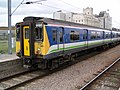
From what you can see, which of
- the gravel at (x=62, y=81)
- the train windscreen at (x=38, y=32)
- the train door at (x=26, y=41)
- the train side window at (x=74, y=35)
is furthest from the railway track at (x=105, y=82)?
the train door at (x=26, y=41)

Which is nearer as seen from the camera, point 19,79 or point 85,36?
point 19,79

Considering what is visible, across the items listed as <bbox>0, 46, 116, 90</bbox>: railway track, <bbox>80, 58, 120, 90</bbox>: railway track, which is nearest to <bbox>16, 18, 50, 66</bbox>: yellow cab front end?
<bbox>0, 46, 116, 90</bbox>: railway track

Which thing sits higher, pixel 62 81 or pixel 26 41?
pixel 26 41

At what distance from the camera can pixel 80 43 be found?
1636 centimetres

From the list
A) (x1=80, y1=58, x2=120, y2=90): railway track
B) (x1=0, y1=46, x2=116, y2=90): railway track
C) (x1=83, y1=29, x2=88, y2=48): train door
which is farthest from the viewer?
(x1=83, y1=29, x2=88, y2=48): train door

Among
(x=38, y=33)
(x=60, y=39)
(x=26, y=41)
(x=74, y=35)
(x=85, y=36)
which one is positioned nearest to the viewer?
(x=38, y=33)

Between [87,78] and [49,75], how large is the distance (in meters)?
2.22

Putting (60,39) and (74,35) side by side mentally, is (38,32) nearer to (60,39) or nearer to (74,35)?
(60,39)

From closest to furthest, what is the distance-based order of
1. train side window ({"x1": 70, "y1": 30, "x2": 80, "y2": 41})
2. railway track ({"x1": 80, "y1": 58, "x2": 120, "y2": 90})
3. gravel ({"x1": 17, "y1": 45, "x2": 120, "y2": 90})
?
railway track ({"x1": 80, "y1": 58, "x2": 120, "y2": 90}) < gravel ({"x1": 17, "y1": 45, "x2": 120, "y2": 90}) < train side window ({"x1": 70, "y1": 30, "x2": 80, "y2": 41})

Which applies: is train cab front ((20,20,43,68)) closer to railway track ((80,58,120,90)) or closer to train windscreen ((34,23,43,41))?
train windscreen ((34,23,43,41))

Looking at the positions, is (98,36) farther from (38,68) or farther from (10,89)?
(10,89)

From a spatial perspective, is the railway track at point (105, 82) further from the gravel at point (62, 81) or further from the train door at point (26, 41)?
the train door at point (26, 41)

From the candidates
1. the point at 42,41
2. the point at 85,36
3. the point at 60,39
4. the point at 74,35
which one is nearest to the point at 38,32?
the point at 42,41

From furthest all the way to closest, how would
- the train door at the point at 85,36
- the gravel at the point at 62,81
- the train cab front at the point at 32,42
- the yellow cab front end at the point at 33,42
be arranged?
1. the train door at the point at 85,36
2. the train cab front at the point at 32,42
3. the yellow cab front end at the point at 33,42
4. the gravel at the point at 62,81
